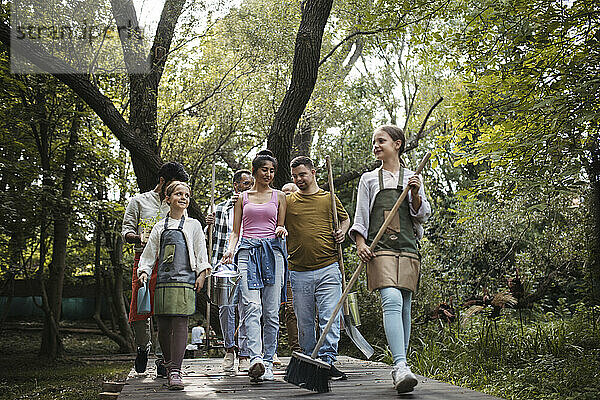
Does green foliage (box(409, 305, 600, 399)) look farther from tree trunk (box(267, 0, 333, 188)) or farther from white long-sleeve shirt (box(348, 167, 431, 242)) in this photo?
tree trunk (box(267, 0, 333, 188))

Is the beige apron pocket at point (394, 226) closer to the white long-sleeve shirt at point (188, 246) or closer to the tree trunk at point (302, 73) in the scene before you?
the white long-sleeve shirt at point (188, 246)

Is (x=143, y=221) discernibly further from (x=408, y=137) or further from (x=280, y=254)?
(x=408, y=137)

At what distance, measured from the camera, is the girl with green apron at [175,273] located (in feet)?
14.5

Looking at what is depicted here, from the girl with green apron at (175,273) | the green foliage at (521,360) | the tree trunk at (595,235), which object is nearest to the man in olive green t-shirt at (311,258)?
the girl with green apron at (175,273)

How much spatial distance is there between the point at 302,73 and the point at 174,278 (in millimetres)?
4782

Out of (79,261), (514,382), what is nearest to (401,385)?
(514,382)

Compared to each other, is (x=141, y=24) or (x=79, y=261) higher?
(x=141, y=24)

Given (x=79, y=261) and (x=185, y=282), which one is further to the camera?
(x=79, y=261)

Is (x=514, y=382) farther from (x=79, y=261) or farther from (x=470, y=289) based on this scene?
(x=79, y=261)

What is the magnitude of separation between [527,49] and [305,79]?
302 cm

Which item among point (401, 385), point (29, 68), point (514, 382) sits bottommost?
point (514, 382)

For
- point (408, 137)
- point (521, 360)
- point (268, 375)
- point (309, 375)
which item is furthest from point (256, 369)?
point (408, 137)

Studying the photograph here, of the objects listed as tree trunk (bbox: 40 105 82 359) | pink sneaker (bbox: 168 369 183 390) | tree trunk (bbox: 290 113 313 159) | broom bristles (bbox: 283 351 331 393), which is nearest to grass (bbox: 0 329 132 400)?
tree trunk (bbox: 40 105 82 359)

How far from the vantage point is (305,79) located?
8.52 metres
